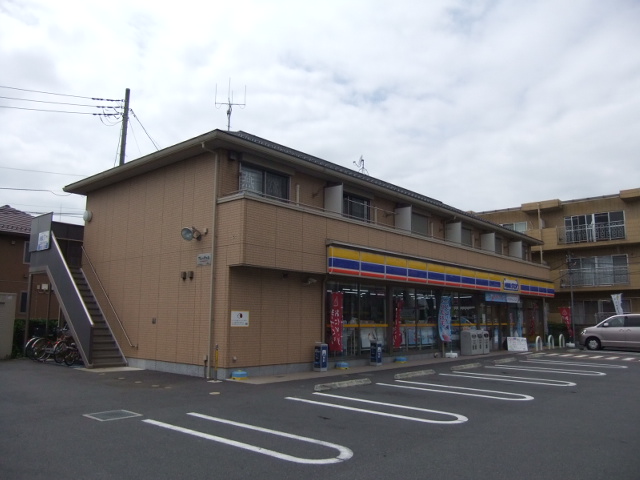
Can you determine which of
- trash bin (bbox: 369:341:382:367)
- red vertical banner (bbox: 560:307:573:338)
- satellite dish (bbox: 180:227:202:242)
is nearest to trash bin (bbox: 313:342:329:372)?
trash bin (bbox: 369:341:382:367)

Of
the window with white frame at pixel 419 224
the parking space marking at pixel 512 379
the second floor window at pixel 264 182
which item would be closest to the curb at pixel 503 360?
the parking space marking at pixel 512 379

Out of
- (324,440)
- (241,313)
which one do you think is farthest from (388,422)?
(241,313)

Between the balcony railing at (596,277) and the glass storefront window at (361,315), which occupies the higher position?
the balcony railing at (596,277)

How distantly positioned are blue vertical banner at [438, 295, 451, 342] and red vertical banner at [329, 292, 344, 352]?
21.3 ft

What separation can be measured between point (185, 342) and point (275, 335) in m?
2.47

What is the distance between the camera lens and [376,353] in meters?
16.6

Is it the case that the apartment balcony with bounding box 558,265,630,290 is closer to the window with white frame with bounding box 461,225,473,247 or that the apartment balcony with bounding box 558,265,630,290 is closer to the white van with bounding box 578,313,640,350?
the white van with bounding box 578,313,640,350

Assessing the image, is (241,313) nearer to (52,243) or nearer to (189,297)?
(189,297)

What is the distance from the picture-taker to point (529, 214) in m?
37.4

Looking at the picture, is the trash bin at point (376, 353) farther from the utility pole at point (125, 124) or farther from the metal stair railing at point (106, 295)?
the utility pole at point (125, 124)

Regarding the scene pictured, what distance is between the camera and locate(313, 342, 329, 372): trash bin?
48.1ft

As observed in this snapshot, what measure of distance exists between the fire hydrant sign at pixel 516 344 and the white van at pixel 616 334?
12.7 feet

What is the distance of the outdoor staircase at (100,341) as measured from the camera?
50.9ft

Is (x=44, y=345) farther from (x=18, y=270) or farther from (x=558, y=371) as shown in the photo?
(x=558, y=371)
